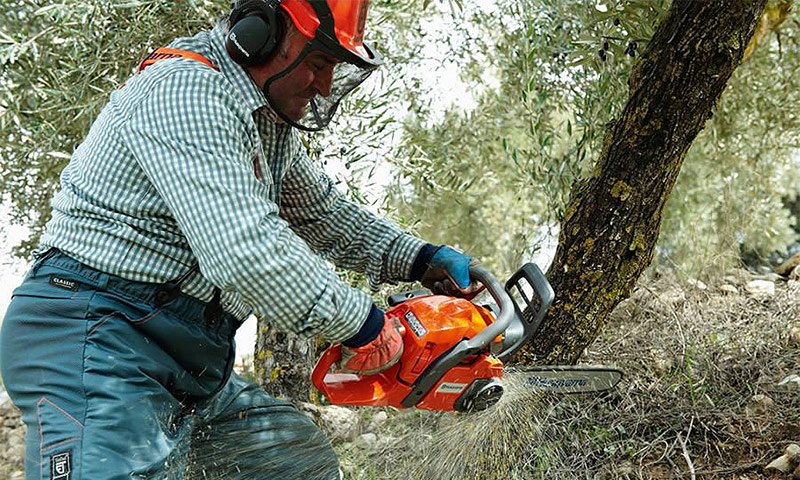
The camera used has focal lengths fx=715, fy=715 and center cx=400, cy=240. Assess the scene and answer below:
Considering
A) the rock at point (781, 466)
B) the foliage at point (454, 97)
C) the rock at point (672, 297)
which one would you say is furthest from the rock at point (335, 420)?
the rock at point (781, 466)

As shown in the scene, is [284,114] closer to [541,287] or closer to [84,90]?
[541,287]

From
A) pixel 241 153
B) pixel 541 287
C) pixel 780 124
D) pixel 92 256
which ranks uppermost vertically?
pixel 780 124

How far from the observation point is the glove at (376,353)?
229 centimetres

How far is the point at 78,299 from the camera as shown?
7.02ft

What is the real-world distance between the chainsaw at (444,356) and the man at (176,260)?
130mm

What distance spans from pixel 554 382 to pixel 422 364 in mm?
1068

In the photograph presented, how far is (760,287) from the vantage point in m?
4.99

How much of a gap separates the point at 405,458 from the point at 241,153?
2.50m

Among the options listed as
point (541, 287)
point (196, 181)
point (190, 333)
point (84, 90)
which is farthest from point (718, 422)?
point (84, 90)

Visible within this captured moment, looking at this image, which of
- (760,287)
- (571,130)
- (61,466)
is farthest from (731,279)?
(61,466)

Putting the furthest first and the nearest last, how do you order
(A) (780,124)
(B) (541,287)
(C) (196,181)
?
(A) (780,124), (B) (541,287), (C) (196,181)

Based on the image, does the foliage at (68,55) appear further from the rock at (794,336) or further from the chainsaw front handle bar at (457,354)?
the rock at (794,336)

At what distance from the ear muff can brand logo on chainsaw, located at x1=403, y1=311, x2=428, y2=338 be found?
3.20 ft

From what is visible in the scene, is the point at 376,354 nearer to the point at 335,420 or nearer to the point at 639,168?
the point at 639,168
